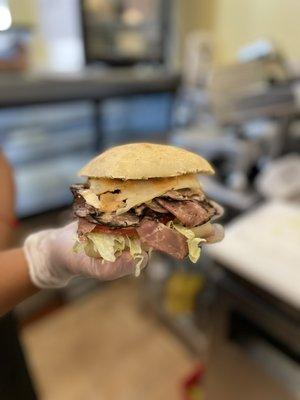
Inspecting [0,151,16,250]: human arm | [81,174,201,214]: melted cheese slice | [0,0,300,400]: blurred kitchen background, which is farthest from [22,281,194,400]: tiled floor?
[81,174,201,214]: melted cheese slice

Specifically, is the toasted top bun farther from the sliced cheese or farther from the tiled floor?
the tiled floor

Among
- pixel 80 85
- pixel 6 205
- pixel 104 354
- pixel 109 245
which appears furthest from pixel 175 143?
pixel 109 245

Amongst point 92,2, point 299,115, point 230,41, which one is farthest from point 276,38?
point 92,2

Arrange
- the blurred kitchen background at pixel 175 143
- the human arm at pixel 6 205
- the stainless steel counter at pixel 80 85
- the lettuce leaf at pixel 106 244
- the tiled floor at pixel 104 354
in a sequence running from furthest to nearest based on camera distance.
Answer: the tiled floor at pixel 104 354
the stainless steel counter at pixel 80 85
the blurred kitchen background at pixel 175 143
the human arm at pixel 6 205
the lettuce leaf at pixel 106 244

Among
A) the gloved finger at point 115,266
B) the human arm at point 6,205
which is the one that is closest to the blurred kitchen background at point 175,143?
the human arm at point 6,205

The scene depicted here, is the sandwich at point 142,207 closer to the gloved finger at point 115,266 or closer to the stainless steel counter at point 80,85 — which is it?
the gloved finger at point 115,266

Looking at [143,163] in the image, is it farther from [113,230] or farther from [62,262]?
[62,262]

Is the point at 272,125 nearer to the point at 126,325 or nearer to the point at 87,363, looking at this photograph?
the point at 126,325
